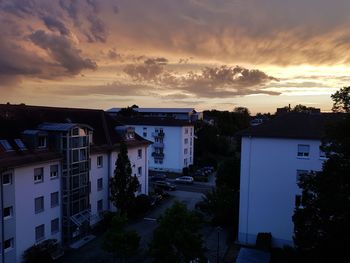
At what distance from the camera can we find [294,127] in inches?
1165

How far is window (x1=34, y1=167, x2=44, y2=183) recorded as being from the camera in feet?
89.1

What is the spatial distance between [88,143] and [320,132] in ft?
66.2

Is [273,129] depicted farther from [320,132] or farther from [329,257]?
[329,257]

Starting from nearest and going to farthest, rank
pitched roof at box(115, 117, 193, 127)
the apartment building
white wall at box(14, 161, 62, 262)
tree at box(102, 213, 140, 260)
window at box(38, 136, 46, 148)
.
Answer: tree at box(102, 213, 140, 260) < the apartment building < white wall at box(14, 161, 62, 262) < window at box(38, 136, 46, 148) < pitched roof at box(115, 117, 193, 127)

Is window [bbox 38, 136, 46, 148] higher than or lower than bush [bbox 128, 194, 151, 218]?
higher

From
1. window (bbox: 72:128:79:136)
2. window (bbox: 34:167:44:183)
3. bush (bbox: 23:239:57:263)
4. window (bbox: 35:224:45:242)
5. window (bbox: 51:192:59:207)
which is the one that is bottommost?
bush (bbox: 23:239:57:263)

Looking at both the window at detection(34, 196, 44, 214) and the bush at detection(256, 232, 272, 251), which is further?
the bush at detection(256, 232, 272, 251)

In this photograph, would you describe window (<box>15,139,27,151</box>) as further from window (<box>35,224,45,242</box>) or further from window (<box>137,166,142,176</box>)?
window (<box>137,166,142,176</box>)

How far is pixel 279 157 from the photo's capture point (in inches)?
1150

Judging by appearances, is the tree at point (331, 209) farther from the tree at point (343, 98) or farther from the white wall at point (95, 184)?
the white wall at point (95, 184)

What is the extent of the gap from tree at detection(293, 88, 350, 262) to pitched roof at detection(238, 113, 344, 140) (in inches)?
412

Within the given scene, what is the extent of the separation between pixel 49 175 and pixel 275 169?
61.5 ft

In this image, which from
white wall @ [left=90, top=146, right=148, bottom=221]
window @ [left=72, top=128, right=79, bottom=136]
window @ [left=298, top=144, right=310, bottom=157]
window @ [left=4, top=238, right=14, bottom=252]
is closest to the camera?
window @ [left=4, top=238, right=14, bottom=252]

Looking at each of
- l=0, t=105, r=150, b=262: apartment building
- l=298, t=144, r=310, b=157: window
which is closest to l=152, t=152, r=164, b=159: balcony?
l=0, t=105, r=150, b=262: apartment building
